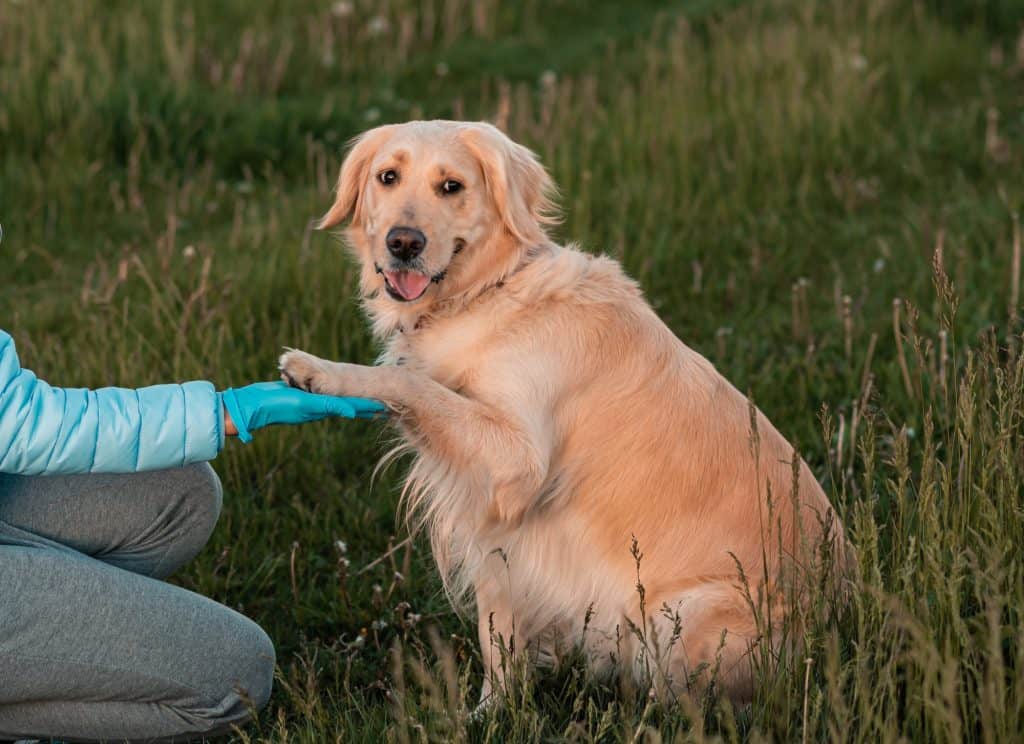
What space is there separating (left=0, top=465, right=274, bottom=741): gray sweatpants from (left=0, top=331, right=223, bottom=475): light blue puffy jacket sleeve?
25cm

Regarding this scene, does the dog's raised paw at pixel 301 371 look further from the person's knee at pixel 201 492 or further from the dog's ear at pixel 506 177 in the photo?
the dog's ear at pixel 506 177

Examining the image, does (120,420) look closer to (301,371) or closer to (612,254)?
(301,371)

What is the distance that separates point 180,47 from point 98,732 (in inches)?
224

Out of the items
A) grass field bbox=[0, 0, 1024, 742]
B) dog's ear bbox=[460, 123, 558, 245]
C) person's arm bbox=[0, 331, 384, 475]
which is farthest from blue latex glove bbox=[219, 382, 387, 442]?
dog's ear bbox=[460, 123, 558, 245]

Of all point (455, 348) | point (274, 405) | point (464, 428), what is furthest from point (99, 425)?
point (455, 348)

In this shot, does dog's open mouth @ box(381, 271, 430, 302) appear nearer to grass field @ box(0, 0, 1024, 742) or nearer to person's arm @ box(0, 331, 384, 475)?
person's arm @ box(0, 331, 384, 475)

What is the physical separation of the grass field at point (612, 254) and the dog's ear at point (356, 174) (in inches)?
38.4

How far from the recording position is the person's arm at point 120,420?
8.37ft

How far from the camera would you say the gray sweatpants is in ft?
8.79

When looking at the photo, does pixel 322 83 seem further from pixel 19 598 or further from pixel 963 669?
pixel 963 669

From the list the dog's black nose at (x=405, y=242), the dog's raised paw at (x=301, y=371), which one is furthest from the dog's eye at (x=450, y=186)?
the dog's raised paw at (x=301, y=371)

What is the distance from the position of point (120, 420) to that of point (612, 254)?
3179mm

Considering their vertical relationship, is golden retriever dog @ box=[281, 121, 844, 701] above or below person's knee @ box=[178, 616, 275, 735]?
above

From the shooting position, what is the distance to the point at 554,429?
322cm
